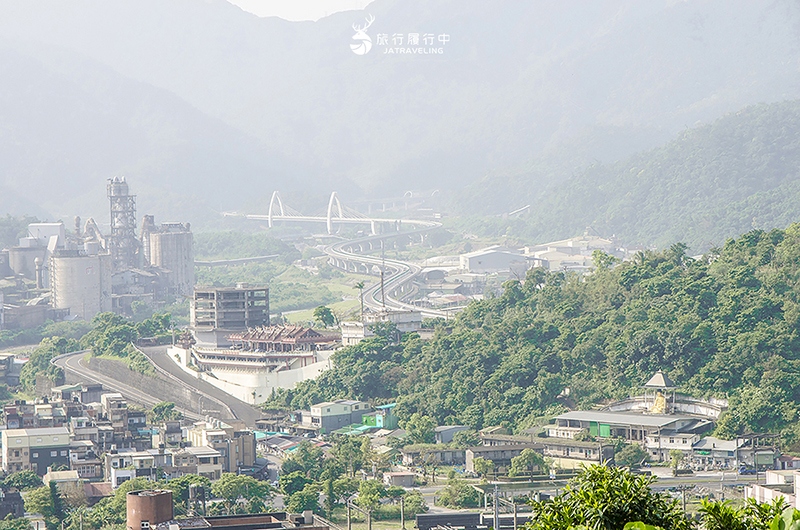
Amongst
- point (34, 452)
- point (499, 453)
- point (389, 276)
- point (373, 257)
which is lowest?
point (499, 453)

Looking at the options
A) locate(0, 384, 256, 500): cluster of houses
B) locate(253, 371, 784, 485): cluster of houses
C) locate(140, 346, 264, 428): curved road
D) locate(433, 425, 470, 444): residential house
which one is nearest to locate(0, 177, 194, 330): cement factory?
locate(140, 346, 264, 428): curved road

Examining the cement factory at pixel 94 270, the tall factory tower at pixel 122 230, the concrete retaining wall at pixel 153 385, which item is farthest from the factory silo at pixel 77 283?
the concrete retaining wall at pixel 153 385

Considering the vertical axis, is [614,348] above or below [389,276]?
below

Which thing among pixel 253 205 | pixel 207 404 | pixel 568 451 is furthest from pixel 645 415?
pixel 253 205

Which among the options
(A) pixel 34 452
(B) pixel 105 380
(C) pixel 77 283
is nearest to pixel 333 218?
(C) pixel 77 283

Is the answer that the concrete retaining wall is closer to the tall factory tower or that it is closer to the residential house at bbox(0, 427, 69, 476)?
the residential house at bbox(0, 427, 69, 476)

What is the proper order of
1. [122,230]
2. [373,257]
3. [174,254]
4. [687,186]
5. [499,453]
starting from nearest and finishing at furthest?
[499,453] < [122,230] < [174,254] < [373,257] < [687,186]

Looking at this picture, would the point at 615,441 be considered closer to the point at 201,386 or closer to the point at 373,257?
the point at 201,386
